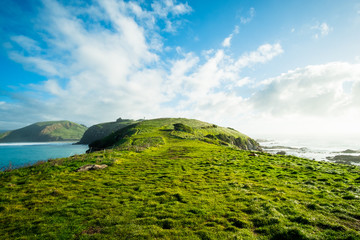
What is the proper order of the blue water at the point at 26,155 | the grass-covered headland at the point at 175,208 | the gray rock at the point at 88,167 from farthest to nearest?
the blue water at the point at 26,155
the gray rock at the point at 88,167
the grass-covered headland at the point at 175,208

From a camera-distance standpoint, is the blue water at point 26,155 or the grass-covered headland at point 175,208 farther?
the blue water at point 26,155

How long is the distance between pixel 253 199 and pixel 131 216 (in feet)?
32.6

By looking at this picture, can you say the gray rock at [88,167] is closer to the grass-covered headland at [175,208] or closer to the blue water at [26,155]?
the grass-covered headland at [175,208]

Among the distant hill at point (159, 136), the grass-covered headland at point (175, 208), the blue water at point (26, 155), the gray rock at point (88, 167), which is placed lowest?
the blue water at point (26, 155)

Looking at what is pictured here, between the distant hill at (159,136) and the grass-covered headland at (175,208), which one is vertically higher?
the distant hill at (159,136)

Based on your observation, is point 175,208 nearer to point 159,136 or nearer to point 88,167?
point 88,167

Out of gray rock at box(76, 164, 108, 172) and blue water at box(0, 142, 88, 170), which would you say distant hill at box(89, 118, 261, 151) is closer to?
blue water at box(0, 142, 88, 170)

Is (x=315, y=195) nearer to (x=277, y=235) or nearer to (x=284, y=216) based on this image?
(x=284, y=216)

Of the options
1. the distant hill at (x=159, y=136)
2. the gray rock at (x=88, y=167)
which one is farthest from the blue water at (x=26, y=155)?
the distant hill at (x=159, y=136)

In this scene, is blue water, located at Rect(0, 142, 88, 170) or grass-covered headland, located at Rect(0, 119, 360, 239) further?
blue water, located at Rect(0, 142, 88, 170)

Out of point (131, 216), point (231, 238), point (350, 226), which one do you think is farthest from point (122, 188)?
point (350, 226)

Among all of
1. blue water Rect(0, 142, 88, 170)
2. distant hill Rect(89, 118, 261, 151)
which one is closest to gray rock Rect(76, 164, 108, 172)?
blue water Rect(0, 142, 88, 170)

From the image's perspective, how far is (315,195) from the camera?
13539 millimetres

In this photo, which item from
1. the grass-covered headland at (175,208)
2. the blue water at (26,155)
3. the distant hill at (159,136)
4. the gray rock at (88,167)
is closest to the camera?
the grass-covered headland at (175,208)
